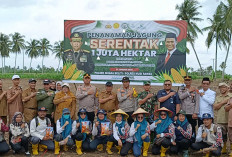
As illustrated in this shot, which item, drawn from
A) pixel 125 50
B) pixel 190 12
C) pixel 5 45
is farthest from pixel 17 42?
pixel 125 50

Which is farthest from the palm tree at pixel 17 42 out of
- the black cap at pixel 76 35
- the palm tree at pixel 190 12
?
the black cap at pixel 76 35

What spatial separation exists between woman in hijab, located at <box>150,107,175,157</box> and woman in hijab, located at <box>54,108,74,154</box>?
200cm

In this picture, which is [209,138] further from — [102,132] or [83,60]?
[83,60]

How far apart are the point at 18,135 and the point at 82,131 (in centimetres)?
147

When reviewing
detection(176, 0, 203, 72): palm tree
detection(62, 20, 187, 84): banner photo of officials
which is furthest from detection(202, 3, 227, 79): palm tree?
detection(62, 20, 187, 84): banner photo of officials

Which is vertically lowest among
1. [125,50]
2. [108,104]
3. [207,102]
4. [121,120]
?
[121,120]

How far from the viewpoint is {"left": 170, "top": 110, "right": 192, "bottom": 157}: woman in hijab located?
5773 millimetres

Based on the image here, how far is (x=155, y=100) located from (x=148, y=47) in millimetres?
2204

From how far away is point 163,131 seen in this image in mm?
5836

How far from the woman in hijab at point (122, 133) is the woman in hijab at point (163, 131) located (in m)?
0.62

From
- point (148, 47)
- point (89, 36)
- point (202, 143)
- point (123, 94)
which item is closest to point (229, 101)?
point (202, 143)

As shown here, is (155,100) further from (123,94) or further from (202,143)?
(202,143)

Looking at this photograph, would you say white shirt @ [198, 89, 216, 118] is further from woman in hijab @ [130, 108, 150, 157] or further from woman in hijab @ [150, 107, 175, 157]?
woman in hijab @ [130, 108, 150, 157]

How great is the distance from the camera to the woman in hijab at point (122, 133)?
19.0ft
